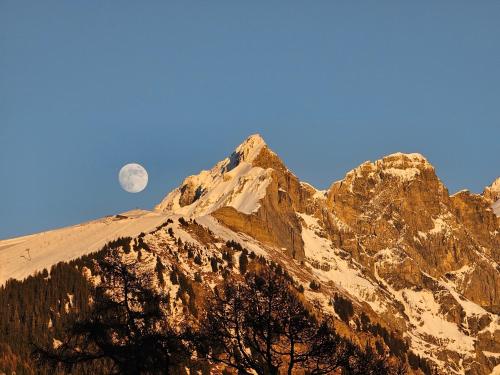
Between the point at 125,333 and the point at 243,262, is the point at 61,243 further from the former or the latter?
the point at 125,333

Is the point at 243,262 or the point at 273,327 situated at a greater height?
the point at 243,262

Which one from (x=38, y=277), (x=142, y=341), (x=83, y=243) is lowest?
(x=142, y=341)

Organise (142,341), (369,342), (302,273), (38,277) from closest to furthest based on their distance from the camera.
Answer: (142,341) → (38,277) → (369,342) → (302,273)

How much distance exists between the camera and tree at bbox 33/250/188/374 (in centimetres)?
4006

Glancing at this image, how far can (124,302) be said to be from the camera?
138ft

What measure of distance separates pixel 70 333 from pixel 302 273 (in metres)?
143

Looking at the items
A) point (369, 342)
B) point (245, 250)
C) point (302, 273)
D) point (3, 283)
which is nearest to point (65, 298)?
point (3, 283)

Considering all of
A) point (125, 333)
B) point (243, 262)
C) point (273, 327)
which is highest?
point (243, 262)

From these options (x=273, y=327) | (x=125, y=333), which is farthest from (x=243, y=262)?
(x=273, y=327)

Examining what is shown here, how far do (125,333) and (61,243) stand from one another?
112m

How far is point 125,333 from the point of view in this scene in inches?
1631

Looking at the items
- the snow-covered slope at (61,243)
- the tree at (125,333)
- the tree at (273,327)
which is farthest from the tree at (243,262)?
the tree at (273,327)

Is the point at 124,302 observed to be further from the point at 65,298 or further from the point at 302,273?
the point at 302,273

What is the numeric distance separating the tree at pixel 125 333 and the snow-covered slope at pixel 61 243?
83922 millimetres
